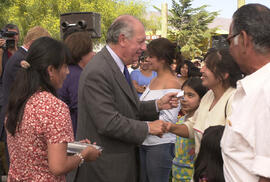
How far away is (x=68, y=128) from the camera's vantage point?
2168 millimetres

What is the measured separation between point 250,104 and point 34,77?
1.33m

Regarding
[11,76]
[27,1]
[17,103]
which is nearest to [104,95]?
[17,103]

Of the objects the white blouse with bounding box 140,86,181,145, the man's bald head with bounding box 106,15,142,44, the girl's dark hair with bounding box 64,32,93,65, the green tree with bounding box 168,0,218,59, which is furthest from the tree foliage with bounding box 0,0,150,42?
the man's bald head with bounding box 106,15,142,44

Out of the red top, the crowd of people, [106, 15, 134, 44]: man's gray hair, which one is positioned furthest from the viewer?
[106, 15, 134, 44]: man's gray hair

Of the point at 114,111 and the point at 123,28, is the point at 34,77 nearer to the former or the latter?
the point at 114,111

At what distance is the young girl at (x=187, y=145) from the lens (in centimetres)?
361

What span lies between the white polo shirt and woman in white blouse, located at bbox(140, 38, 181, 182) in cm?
200

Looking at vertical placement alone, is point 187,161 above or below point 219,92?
below

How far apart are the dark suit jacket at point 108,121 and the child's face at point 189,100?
92cm

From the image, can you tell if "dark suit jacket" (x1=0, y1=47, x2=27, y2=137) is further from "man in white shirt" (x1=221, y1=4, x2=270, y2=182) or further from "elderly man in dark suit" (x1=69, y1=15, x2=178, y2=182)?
"man in white shirt" (x1=221, y1=4, x2=270, y2=182)

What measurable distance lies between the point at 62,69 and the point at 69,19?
671 centimetres

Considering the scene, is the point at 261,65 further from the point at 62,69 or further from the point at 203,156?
the point at 62,69

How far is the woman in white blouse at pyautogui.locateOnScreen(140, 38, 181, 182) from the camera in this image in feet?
12.6

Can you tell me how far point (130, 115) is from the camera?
283 cm
